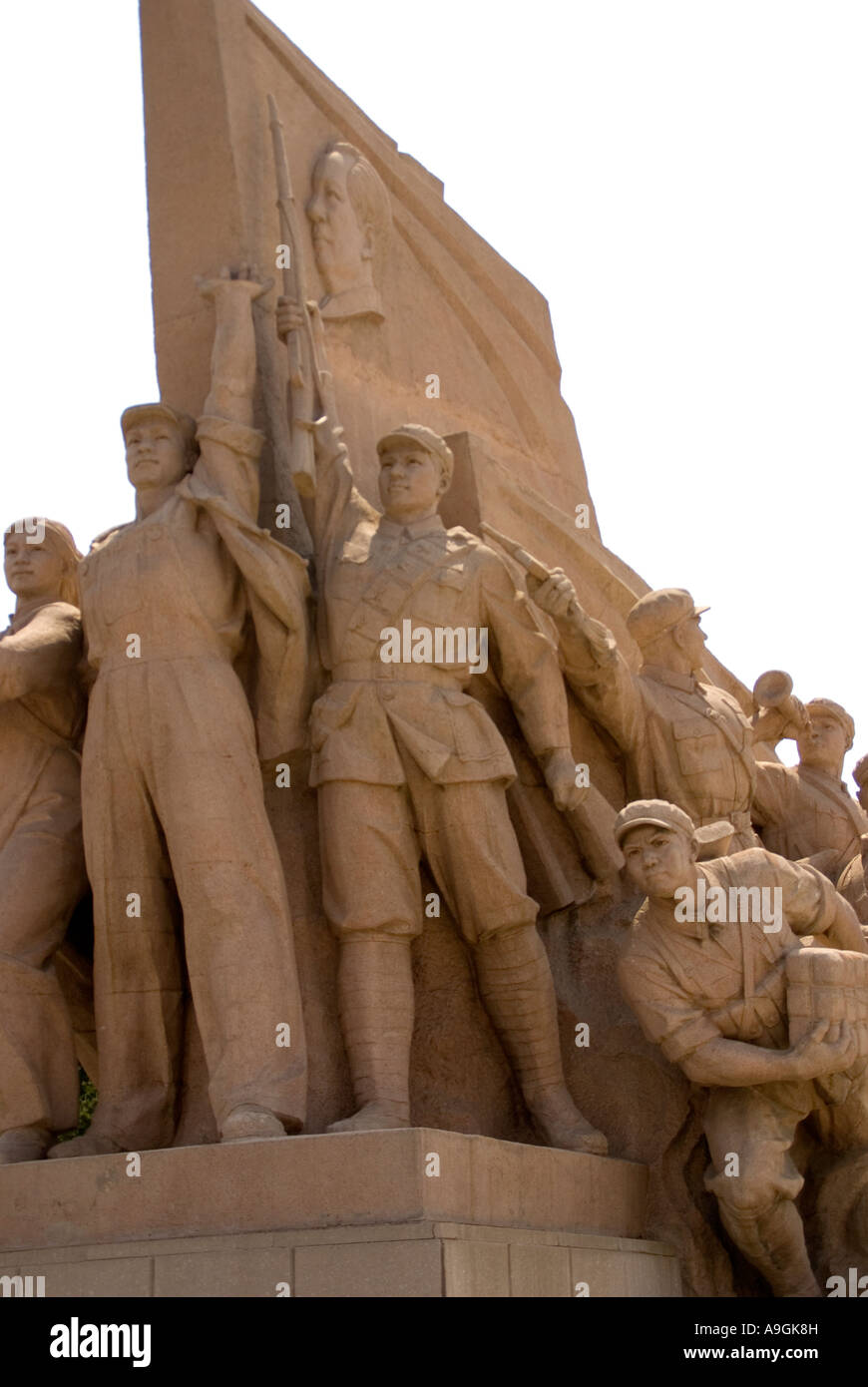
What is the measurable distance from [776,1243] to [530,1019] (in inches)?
46.3

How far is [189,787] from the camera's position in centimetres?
691

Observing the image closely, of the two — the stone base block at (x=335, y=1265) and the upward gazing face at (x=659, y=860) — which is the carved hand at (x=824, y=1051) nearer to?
the upward gazing face at (x=659, y=860)

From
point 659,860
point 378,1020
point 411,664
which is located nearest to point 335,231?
point 411,664

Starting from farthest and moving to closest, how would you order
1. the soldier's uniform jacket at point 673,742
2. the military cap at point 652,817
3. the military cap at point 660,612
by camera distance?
the military cap at point 660,612 < the soldier's uniform jacket at point 673,742 < the military cap at point 652,817

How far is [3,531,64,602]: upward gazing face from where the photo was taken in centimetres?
786

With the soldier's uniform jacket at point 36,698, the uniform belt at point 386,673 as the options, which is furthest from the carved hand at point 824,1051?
the soldier's uniform jacket at point 36,698

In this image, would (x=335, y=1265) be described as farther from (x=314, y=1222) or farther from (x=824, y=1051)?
(x=824, y=1051)

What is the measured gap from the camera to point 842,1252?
7.24 metres

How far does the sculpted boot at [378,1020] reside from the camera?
6.83 m

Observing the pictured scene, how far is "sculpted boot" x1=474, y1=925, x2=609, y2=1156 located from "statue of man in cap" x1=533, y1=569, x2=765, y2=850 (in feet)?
3.86

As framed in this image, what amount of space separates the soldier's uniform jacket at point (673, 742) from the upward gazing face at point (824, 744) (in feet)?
4.68

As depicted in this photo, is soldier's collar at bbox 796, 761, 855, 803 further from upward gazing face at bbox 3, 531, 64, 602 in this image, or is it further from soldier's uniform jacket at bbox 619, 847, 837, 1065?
upward gazing face at bbox 3, 531, 64, 602

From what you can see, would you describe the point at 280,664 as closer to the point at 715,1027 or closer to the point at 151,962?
the point at 151,962
